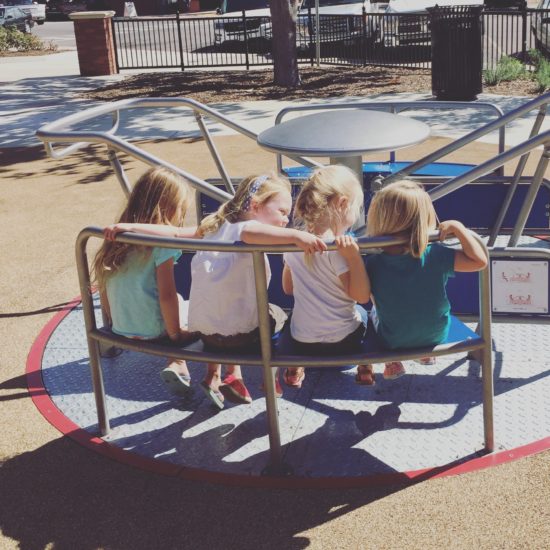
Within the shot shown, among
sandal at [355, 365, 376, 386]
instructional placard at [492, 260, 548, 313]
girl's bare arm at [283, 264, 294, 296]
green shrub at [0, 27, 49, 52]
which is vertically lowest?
A: sandal at [355, 365, 376, 386]

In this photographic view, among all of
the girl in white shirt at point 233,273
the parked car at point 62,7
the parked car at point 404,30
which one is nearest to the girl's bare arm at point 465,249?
the girl in white shirt at point 233,273

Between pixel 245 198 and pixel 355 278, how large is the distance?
21.5 inches

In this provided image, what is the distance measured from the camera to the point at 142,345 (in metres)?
3.38

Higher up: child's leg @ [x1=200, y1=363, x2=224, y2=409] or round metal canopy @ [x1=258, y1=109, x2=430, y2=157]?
round metal canopy @ [x1=258, y1=109, x2=430, y2=157]

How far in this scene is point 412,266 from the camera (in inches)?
124

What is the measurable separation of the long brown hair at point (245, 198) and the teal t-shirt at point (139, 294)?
0.78ft

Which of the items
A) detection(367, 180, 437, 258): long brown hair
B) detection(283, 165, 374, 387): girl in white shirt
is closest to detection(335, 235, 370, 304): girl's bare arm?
detection(283, 165, 374, 387): girl in white shirt

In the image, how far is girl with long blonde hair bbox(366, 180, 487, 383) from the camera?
3.00 m

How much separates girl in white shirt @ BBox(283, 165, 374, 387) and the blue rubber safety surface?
1.49 ft

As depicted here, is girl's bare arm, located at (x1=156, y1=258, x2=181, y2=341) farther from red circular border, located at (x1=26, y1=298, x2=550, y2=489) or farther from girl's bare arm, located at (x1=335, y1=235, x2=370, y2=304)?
girl's bare arm, located at (x1=335, y1=235, x2=370, y2=304)

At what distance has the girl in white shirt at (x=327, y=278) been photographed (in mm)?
3234

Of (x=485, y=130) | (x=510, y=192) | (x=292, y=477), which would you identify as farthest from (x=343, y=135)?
(x=292, y=477)

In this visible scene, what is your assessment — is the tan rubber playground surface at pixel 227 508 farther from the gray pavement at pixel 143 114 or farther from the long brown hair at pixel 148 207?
the gray pavement at pixel 143 114

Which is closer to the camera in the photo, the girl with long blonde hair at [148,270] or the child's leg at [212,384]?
the girl with long blonde hair at [148,270]
